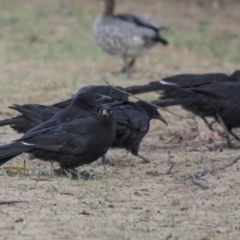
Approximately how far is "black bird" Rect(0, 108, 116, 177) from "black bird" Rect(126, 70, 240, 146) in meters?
2.17

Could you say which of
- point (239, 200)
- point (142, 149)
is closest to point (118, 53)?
point (142, 149)

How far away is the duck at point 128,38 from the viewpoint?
46.4ft

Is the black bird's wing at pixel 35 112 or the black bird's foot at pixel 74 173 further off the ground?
the black bird's wing at pixel 35 112

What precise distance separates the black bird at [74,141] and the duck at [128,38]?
6.77 metres

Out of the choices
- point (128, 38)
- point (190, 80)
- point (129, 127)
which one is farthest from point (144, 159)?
point (128, 38)

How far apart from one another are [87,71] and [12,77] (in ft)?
4.70

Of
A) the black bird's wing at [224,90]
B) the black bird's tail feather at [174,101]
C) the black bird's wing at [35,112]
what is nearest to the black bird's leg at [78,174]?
the black bird's wing at [35,112]

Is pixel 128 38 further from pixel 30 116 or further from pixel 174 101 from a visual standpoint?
pixel 30 116

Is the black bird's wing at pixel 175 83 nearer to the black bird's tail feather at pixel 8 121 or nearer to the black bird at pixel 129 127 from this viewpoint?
the black bird at pixel 129 127

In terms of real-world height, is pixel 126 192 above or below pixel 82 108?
below

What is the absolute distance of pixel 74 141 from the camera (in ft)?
23.1

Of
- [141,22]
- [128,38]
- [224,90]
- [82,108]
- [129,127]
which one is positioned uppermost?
[82,108]

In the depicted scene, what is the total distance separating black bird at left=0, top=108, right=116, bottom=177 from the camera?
7.02 metres

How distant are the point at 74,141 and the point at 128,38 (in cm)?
729
